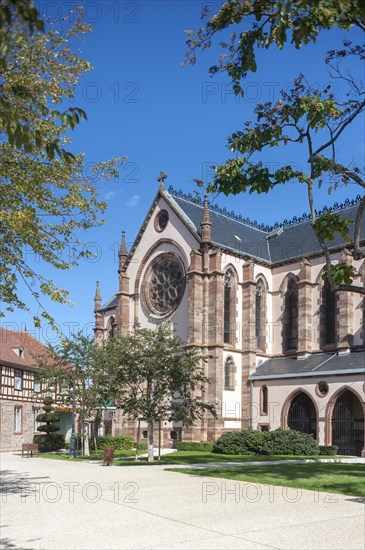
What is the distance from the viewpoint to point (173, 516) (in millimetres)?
12383

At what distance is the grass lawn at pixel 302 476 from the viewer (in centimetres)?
1709

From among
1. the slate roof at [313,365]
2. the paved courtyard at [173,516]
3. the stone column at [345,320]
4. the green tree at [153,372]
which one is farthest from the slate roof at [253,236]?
the paved courtyard at [173,516]

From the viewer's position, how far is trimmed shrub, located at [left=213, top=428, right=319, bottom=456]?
3291 cm

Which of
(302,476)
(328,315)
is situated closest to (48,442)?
(328,315)

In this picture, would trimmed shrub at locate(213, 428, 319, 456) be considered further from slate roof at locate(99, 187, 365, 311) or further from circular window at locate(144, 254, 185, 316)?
slate roof at locate(99, 187, 365, 311)

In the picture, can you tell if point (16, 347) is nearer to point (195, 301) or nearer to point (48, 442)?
point (48, 442)

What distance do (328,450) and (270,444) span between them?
3471 millimetres

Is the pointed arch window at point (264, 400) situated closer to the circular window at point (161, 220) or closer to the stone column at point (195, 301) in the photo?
the stone column at point (195, 301)

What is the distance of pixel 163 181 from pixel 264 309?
40.4ft

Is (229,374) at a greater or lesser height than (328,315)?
lesser

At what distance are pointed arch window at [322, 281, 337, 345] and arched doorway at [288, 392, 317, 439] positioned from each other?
4.52 metres

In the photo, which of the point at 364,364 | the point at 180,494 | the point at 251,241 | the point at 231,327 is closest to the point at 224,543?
the point at 180,494

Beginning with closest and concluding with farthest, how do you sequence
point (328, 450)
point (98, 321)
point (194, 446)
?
point (328, 450) → point (194, 446) → point (98, 321)

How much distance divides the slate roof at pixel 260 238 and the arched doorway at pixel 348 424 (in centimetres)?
1124
